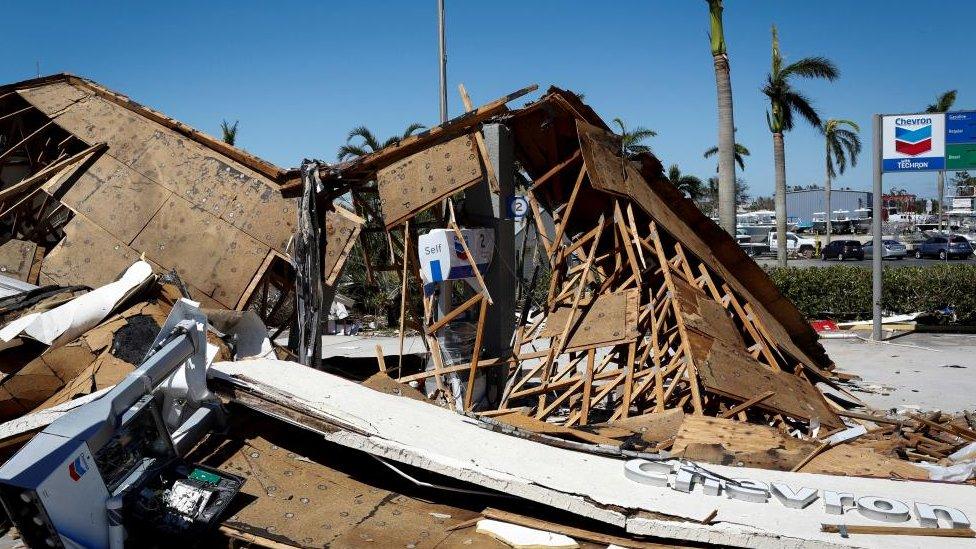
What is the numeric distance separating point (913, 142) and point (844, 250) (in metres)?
31.2

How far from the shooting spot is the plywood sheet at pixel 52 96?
11594mm

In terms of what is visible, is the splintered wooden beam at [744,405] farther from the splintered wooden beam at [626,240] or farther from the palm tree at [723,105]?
the palm tree at [723,105]

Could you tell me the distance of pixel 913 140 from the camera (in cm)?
1709

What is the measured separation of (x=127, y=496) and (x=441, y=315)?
22.0 feet

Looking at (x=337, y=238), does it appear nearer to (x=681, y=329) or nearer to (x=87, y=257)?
(x=87, y=257)

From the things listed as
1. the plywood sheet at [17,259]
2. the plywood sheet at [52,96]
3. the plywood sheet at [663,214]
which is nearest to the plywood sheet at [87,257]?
the plywood sheet at [17,259]

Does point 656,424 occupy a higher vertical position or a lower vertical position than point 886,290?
lower

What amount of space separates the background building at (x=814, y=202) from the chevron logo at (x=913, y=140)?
2660 inches

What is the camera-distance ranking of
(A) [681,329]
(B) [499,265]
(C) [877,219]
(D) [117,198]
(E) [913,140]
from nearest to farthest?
(A) [681,329]
(D) [117,198]
(B) [499,265]
(E) [913,140]
(C) [877,219]

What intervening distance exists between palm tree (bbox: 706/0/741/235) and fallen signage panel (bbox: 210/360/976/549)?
1870 cm

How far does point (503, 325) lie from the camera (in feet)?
37.5

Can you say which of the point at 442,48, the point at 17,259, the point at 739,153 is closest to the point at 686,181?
the point at 739,153

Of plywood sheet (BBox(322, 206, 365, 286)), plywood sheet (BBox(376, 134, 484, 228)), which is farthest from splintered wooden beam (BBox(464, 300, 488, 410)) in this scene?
plywood sheet (BBox(322, 206, 365, 286))

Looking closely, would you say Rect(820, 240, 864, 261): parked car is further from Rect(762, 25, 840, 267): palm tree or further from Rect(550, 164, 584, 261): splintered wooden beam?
Rect(550, 164, 584, 261): splintered wooden beam
